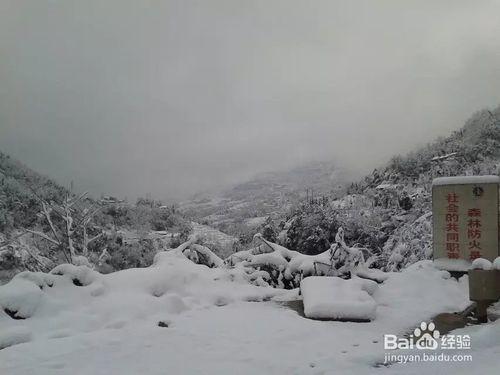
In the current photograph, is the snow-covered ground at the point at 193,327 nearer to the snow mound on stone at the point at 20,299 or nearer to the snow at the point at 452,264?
the snow mound on stone at the point at 20,299

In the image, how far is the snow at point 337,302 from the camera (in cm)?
533

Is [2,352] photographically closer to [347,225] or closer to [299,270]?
[299,270]

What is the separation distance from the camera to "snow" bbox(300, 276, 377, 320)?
17.5ft

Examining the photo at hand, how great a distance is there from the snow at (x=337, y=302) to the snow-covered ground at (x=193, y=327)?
0.16 m

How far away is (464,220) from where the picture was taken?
304 inches

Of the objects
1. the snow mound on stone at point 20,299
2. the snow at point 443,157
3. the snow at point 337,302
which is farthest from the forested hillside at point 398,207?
the snow mound on stone at point 20,299

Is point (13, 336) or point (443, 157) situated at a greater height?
point (443, 157)

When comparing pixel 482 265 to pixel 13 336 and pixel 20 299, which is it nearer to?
pixel 13 336

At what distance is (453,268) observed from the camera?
7.58 metres

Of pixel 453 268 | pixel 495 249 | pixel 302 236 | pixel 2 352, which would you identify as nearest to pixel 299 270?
pixel 453 268

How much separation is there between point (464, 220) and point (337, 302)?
3.83 meters

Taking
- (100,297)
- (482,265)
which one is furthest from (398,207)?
(100,297)

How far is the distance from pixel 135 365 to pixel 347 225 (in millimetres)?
16215

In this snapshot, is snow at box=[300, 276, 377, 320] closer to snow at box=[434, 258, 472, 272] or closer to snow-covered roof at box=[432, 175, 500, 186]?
snow at box=[434, 258, 472, 272]
